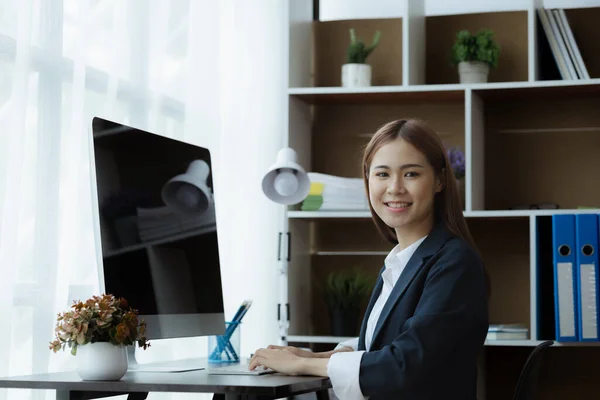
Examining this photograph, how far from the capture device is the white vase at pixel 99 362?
77.3 inches

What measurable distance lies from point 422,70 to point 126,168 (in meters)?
2.07

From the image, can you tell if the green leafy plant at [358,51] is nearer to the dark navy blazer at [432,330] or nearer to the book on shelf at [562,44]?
the book on shelf at [562,44]

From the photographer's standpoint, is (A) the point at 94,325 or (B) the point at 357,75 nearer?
(A) the point at 94,325

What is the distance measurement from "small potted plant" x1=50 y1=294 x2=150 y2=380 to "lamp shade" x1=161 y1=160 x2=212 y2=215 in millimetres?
527

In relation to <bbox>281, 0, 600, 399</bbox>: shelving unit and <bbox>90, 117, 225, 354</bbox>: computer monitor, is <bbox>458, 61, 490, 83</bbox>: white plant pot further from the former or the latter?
<bbox>90, 117, 225, 354</bbox>: computer monitor

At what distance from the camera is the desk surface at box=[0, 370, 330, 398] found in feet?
6.04

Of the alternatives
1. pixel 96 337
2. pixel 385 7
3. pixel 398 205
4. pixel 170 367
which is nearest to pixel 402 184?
pixel 398 205

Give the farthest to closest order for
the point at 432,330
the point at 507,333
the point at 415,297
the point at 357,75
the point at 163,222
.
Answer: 1. the point at 357,75
2. the point at 507,333
3. the point at 163,222
4. the point at 415,297
5. the point at 432,330

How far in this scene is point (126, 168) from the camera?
2.30m

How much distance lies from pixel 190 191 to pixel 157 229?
251 mm

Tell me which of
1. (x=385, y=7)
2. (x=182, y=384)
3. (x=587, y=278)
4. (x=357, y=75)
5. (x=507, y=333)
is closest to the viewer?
(x=182, y=384)

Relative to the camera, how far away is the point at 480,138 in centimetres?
395

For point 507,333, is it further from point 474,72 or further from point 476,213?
point 474,72

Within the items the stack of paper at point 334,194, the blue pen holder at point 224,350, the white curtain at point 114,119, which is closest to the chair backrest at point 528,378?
the blue pen holder at point 224,350
